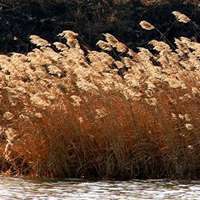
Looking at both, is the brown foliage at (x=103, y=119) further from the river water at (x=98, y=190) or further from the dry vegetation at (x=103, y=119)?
the river water at (x=98, y=190)

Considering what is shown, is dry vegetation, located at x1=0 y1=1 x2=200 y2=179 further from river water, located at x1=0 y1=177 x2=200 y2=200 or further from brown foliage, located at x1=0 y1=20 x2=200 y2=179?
river water, located at x1=0 y1=177 x2=200 y2=200

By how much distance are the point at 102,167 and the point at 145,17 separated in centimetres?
1478

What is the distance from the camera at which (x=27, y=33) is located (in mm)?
21531

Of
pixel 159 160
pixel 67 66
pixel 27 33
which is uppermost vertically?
pixel 27 33

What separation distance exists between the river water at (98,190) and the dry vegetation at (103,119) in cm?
38

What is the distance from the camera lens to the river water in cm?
681

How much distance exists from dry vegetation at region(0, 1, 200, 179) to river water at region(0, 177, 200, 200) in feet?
1.25

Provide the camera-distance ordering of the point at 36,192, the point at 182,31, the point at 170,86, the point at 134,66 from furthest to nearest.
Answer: the point at 182,31
the point at 134,66
the point at 170,86
the point at 36,192

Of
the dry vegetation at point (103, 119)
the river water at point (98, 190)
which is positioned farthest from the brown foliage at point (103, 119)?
the river water at point (98, 190)

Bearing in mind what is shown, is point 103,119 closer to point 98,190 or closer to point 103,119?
point 103,119

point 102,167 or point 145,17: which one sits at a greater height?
point 145,17

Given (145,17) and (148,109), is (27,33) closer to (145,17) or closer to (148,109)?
(145,17)

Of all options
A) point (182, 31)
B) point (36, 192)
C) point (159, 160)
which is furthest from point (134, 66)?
point (182, 31)

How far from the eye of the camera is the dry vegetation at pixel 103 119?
803 centimetres
